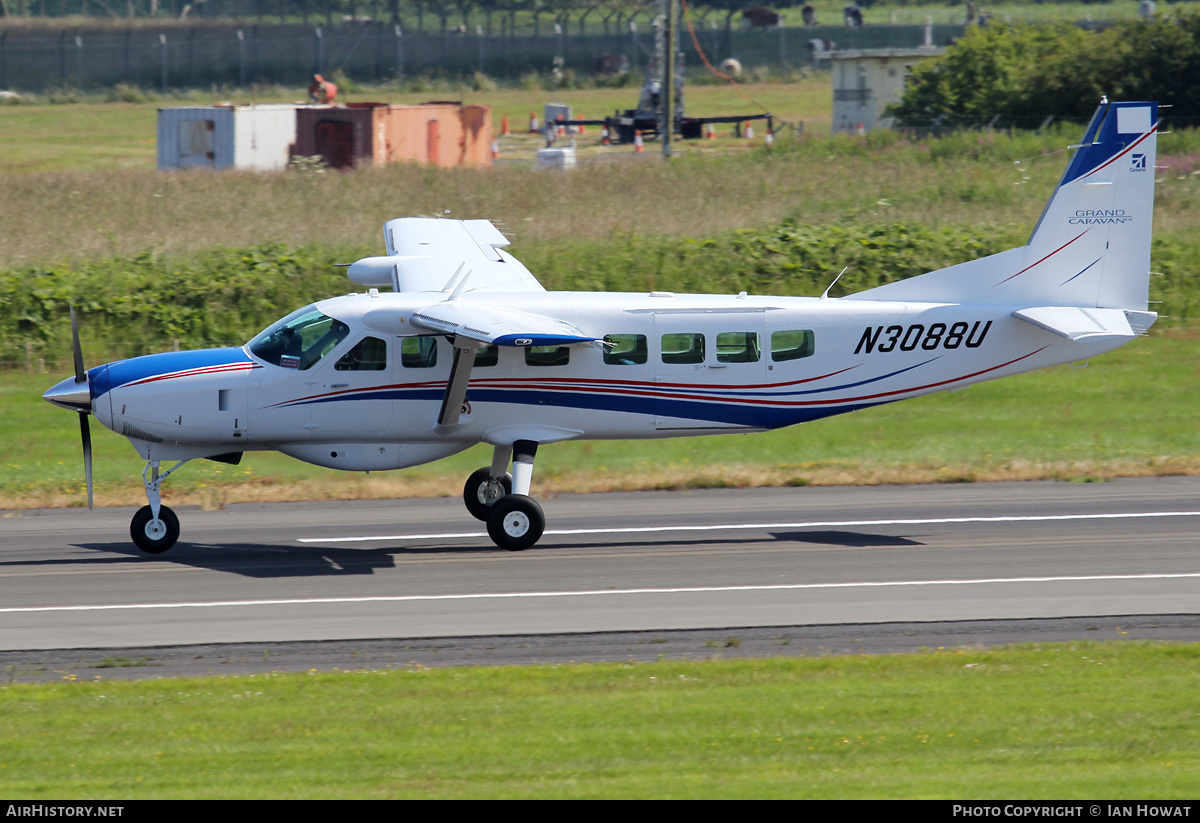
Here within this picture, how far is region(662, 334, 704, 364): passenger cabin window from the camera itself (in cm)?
1570

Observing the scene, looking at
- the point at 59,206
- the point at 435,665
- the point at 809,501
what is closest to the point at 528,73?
the point at 59,206

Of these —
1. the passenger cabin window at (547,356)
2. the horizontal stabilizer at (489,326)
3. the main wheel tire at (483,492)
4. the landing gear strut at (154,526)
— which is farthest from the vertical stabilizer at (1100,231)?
the landing gear strut at (154,526)

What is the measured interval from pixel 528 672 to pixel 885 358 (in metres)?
6.91

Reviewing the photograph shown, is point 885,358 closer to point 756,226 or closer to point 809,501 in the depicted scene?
point 809,501

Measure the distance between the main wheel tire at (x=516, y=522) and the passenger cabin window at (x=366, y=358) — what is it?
2.14 meters

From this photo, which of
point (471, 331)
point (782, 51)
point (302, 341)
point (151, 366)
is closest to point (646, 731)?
point (471, 331)

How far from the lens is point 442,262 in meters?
17.6

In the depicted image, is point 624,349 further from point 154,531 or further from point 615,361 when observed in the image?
point 154,531

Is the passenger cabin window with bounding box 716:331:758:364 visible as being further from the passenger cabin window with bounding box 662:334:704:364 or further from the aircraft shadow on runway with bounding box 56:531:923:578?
the aircraft shadow on runway with bounding box 56:531:923:578

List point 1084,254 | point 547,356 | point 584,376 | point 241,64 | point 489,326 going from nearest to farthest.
Result: point 489,326 → point 547,356 → point 584,376 → point 1084,254 → point 241,64

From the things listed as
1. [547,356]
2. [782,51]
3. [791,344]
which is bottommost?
[547,356]

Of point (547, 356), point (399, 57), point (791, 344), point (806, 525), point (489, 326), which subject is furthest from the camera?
point (399, 57)

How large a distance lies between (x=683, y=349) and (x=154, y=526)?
650cm

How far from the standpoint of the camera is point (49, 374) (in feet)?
80.8
